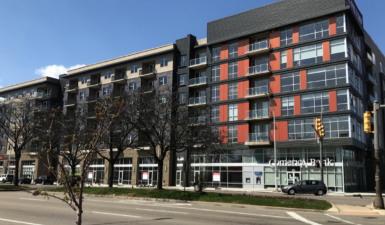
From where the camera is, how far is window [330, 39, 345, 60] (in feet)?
124

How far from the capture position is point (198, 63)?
49969mm

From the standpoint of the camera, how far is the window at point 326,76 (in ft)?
123

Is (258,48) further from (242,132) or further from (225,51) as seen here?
(242,132)

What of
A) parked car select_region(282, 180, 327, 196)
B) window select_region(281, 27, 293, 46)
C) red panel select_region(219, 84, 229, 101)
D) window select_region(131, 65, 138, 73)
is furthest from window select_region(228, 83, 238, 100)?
window select_region(131, 65, 138, 73)

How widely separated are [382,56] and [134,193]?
167 ft

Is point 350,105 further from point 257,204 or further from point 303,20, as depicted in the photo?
point 257,204

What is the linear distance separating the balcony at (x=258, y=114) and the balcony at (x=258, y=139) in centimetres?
208

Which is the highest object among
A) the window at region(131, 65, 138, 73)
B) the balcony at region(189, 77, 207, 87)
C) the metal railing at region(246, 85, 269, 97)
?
the window at region(131, 65, 138, 73)

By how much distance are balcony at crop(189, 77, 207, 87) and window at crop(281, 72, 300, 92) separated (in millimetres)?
11864

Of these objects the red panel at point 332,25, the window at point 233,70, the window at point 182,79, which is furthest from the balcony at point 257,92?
the window at point 182,79

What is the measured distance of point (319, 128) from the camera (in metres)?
28.4

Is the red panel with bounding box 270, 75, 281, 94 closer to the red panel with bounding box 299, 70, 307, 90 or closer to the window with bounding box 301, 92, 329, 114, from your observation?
the red panel with bounding box 299, 70, 307, 90

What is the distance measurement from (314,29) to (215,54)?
46.7 ft

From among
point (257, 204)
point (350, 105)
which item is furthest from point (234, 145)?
point (257, 204)
